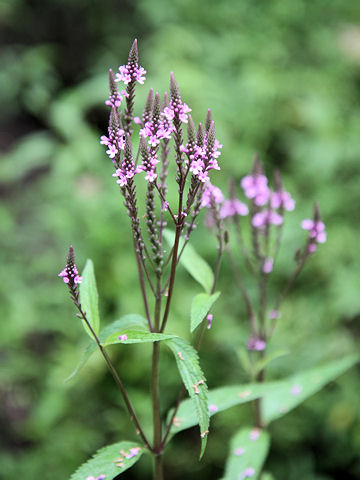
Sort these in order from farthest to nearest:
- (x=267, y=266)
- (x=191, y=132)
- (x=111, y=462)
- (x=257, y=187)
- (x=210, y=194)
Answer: (x=267, y=266)
(x=257, y=187)
(x=210, y=194)
(x=111, y=462)
(x=191, y=132)

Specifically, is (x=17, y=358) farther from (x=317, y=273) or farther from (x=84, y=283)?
(x=317, y=273)

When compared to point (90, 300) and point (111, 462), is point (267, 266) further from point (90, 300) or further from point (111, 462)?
point (111, 462)

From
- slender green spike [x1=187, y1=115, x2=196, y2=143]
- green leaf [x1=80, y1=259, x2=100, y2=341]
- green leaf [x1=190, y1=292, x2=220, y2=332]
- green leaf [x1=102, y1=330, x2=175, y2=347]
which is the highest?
slender green spike [x1=187, y1=115, x2=196, y2=143]

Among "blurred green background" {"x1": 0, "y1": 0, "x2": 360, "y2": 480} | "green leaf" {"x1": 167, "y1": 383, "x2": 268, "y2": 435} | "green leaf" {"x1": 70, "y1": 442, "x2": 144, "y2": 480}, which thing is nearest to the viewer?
"green leaf" {"x1": 70, "y1": 442, "x2": 144, "y2": 480}

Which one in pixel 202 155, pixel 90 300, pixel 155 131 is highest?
pixel 155 131

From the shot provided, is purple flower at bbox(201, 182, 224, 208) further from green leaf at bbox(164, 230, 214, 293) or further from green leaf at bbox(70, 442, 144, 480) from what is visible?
green leaf at bbox(70, 442, 144, 480)

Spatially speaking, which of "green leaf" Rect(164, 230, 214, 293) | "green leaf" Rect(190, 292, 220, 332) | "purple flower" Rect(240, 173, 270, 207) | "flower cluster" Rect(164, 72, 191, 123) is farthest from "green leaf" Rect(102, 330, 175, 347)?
"purple flower" Rect(240, 173, 270, 207)

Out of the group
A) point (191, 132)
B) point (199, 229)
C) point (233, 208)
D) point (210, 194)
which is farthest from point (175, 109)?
point (199, 229)
